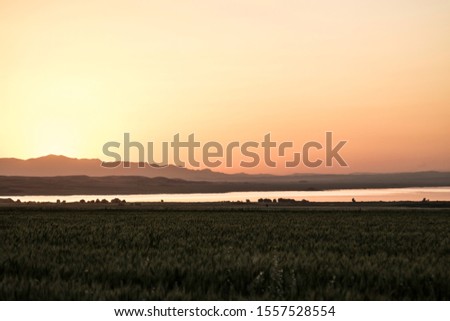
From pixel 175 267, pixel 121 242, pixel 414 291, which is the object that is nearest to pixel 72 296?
pixel 175 267

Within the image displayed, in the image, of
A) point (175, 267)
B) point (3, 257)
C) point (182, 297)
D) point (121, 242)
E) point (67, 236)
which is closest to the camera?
point (182, 297)

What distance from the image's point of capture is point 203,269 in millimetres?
12031

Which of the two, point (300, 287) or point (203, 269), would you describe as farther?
point (203, 269)

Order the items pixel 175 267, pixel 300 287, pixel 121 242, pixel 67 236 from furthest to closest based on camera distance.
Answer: pixel 67 236, pixel 121 242, pixel 175 267, pixel 300 287

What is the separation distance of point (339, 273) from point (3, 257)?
9.24m

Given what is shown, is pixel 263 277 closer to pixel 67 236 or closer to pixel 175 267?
pixel 175 267

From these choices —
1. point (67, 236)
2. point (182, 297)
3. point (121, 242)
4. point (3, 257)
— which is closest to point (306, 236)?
point (121, 242)

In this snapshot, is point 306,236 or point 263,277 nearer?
point 263,277

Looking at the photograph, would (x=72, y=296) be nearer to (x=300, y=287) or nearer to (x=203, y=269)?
(x=203, y=269)
